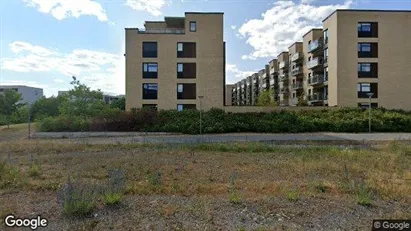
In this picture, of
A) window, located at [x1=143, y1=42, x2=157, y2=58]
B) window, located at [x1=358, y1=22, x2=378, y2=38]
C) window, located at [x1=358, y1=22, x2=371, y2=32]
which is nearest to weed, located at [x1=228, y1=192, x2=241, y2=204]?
window, located at [x1=143, y1=42, x2=157, y2=58]

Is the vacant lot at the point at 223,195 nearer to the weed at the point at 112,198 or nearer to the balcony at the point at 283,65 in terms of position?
the weed at the point at 112,198

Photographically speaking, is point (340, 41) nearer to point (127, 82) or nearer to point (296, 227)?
point (127, 82)

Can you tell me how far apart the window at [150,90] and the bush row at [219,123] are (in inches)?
312

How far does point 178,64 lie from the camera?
3894cm

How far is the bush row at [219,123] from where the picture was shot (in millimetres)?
27469

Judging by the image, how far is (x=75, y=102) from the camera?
97.3ft

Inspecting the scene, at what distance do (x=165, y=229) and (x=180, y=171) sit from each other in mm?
4487

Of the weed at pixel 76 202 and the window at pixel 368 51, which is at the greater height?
the window at pixel 368 51

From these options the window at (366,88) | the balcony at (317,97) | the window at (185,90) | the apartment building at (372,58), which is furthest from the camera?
the balcony at (317,97)

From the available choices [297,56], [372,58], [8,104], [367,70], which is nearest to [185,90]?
[8,104]

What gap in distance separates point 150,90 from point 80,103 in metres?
10.7

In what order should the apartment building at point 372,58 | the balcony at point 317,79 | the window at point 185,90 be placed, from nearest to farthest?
the window at point 185,90
the apartment building at point 372,58
the balcony at point 317,79

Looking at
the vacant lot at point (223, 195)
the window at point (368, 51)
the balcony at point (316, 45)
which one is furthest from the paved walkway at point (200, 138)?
the balcony at point (316, 45)

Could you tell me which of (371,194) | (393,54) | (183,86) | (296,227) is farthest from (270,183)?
(393,54)
